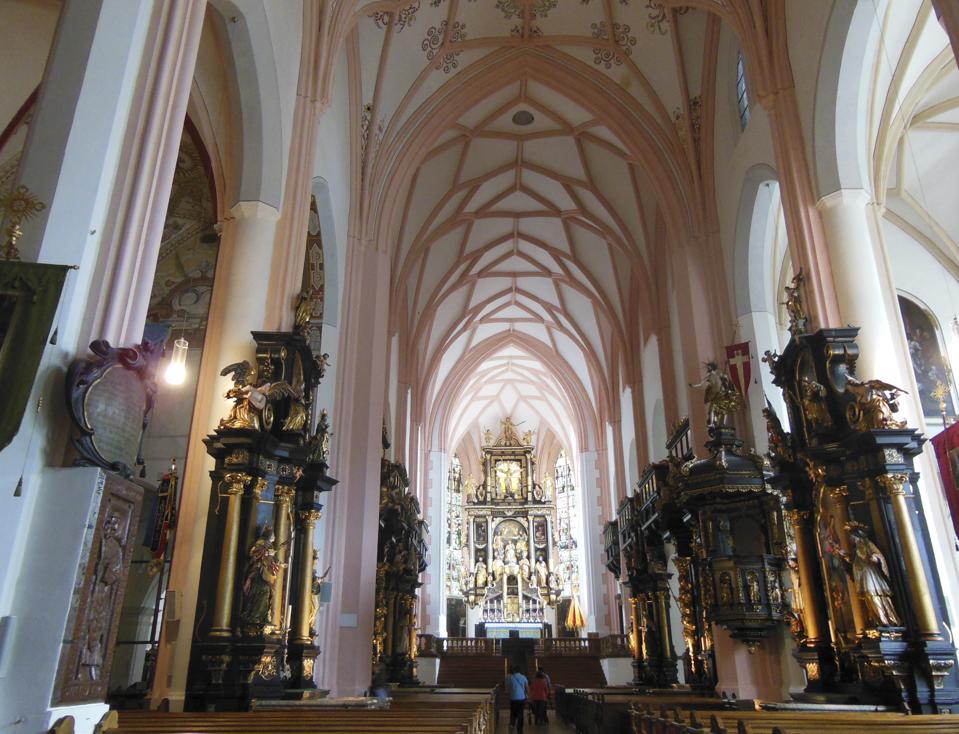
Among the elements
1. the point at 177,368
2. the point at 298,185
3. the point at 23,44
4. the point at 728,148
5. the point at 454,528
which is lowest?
the point at 177,368

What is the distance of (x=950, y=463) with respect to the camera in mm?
10406

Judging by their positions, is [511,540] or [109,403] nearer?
[109,403]

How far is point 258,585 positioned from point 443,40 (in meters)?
10.1

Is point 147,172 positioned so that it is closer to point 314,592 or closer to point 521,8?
point 314,592

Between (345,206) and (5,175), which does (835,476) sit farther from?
(5,175)

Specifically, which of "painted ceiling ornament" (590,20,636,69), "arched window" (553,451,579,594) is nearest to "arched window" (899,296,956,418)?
"painted ceiling ornament" (590,20,636,69)

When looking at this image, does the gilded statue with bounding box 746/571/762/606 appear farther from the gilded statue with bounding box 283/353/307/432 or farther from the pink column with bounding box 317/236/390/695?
the gilded statue with bounding box 283/353/307/432

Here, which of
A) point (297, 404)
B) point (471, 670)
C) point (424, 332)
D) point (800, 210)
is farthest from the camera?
point (471, 670)

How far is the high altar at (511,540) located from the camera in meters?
31.2

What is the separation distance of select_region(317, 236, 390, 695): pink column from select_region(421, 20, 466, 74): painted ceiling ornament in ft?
11.7

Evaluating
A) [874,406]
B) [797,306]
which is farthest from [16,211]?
[797,306]

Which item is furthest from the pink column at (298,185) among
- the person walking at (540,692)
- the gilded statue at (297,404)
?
the person walking at (540,692)

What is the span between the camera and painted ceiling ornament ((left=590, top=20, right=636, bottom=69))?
513 inches

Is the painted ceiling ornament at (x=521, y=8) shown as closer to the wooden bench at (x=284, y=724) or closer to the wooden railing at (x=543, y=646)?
the wooden bench at (x=284, y=724)
